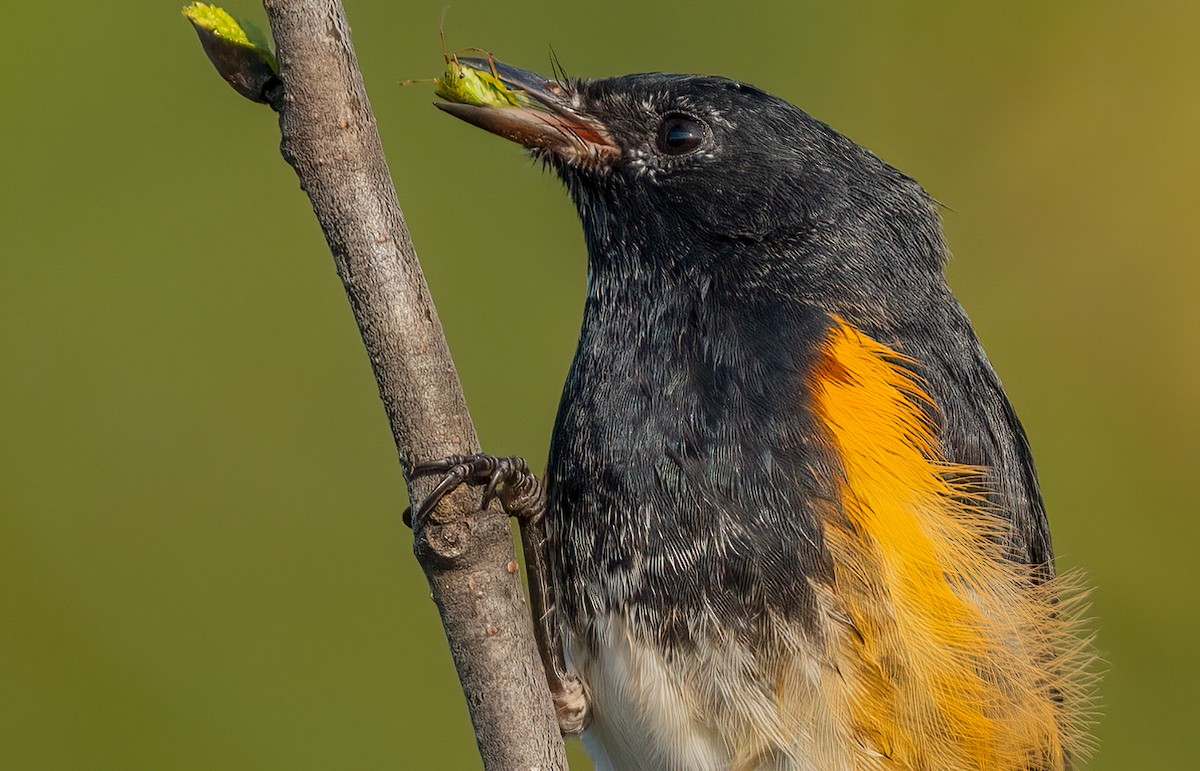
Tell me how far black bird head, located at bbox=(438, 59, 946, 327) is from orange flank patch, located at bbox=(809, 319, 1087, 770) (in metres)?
0.27

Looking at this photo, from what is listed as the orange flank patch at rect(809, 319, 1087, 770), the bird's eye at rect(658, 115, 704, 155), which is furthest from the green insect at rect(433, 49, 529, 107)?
the orange flank patch at rect(809, 319, 1087, 770)

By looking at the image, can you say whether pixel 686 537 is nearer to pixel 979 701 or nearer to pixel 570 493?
pixel 570 493

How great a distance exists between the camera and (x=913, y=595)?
317 cm

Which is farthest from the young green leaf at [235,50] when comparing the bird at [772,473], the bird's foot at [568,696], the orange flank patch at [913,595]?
the bird's foot at [568,696]

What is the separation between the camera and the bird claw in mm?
2598

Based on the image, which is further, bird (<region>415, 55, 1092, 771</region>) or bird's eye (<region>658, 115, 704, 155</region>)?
bird's eye (<region>658, 115, 704, 155</region>)

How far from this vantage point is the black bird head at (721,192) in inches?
140

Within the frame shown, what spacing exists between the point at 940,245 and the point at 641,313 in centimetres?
104

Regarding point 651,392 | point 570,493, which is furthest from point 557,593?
point 651,392

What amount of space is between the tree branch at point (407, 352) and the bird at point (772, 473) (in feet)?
0.49

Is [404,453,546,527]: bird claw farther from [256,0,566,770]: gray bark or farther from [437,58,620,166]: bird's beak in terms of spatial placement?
[437,58,620,166]: bird's beak

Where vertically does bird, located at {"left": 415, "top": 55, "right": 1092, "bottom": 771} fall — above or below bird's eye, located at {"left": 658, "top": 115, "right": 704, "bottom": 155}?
below

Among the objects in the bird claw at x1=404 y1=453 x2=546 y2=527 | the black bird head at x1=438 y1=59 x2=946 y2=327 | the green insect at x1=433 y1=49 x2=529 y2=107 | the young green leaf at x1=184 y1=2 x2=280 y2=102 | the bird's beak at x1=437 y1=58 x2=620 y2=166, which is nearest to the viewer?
the young green leaf at x1=184 y1=2 x2=280 y2=102

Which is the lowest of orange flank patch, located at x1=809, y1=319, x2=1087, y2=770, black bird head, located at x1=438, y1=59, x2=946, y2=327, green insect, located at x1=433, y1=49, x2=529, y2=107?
orange flank patch, located at x1=809, y1=319, x2=1087, y2=770
